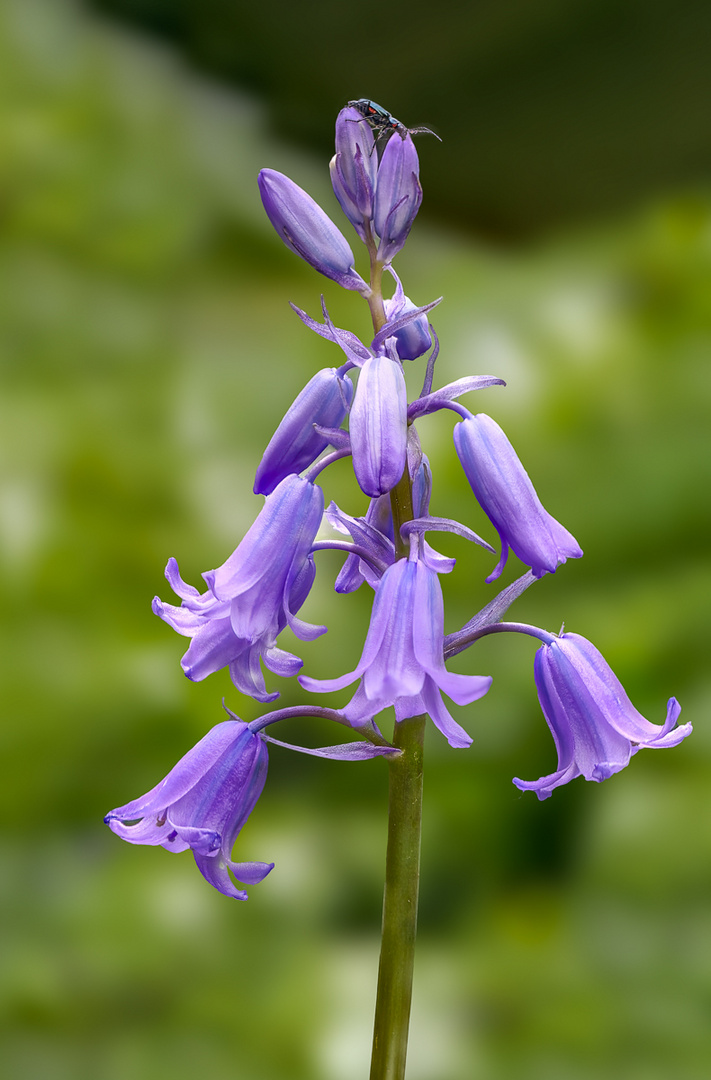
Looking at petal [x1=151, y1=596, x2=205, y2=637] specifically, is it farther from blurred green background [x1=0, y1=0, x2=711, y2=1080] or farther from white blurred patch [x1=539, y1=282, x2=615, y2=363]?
white blurred patch [x1=539, y1=282, x2=615, y2=363]

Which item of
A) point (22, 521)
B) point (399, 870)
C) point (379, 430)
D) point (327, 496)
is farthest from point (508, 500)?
point (22, 521)

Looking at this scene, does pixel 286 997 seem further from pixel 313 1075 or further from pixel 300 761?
pixel 300 761

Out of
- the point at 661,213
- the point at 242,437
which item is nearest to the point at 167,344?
the point at 242,437

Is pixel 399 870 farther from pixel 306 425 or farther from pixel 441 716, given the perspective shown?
pixel 306 425

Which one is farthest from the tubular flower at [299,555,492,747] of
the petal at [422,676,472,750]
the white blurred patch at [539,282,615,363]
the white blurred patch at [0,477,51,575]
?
the white blurred patch at [539,282,615,363]

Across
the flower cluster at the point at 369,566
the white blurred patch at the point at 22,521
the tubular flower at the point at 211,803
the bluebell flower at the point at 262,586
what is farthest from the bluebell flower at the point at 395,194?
the white blurred patch at the point at 22,521

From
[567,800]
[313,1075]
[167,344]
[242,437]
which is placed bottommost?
[313,1075]

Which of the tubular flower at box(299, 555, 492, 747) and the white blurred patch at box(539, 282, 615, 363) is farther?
the white blurred patch at box(539, 282, 615, 363)
